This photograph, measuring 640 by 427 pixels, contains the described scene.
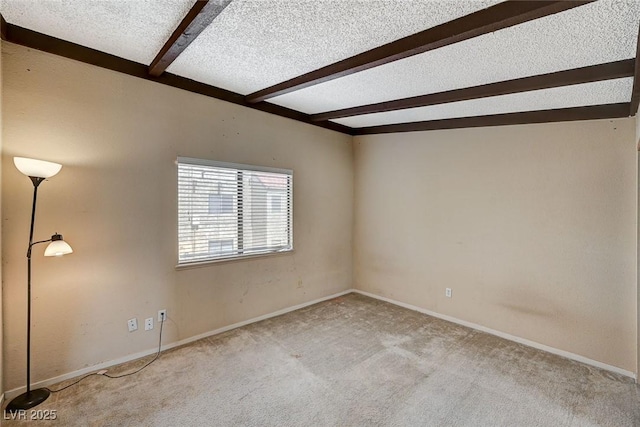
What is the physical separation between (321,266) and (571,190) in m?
3.09

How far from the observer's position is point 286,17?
6.05 ft

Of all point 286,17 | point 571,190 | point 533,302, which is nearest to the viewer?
point 286,17

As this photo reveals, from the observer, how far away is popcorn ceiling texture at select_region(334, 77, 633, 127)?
2475 millimetres

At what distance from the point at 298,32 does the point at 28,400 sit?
3228 mm

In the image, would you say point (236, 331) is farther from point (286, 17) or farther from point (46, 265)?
point (286, 17)

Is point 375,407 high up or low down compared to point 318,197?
down

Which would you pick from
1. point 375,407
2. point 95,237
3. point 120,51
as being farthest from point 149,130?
point 375,407

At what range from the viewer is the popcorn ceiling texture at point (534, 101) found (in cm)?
247

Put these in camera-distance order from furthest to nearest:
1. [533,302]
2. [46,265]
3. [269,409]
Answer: [533,302] < [46,265] < [269,409]

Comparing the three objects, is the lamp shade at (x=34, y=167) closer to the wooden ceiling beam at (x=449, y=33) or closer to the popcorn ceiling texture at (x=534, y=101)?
the wooden ceiling beam at (x=449, y=33)

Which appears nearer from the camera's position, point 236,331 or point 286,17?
point 286,17

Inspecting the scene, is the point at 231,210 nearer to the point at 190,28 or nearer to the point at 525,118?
the point at 190,28

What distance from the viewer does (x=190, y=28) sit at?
1.88m

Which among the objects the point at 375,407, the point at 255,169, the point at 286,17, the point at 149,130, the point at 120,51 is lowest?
the point at 375,407
